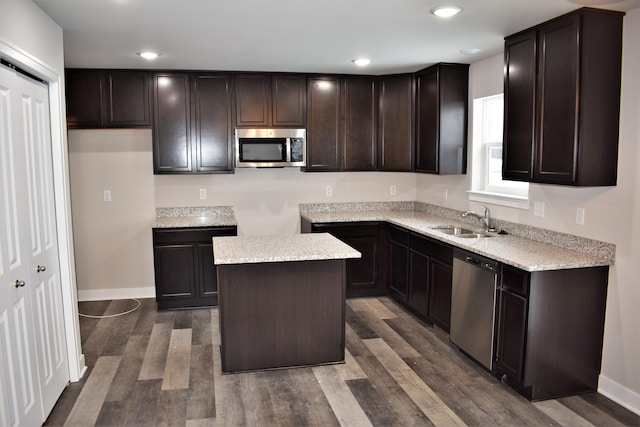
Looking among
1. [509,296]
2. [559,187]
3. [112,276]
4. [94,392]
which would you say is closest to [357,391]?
[509,296]

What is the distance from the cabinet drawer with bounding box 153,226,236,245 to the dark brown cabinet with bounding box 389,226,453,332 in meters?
1.68

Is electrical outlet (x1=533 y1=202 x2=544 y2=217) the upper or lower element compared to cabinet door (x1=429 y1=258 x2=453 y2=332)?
upper

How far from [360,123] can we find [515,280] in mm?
2857

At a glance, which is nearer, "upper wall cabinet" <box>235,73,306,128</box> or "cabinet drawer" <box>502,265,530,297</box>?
"cabinet drawer" <box>502,265,530,297</box>

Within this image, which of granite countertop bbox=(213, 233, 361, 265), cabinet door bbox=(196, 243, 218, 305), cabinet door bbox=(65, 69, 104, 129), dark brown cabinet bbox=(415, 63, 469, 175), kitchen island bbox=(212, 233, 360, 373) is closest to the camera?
granite countertop bbox=(213, 233, 361, 265)

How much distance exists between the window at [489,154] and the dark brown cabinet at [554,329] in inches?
48.3

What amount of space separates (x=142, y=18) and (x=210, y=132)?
2040 mm

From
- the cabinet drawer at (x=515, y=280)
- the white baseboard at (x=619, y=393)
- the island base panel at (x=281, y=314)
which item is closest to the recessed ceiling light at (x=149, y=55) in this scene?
the island base panel at (x=281, y=314)

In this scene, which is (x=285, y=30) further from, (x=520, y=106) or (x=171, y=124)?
(x=171, y=124)

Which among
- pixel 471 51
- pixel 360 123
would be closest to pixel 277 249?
pixel 471 51

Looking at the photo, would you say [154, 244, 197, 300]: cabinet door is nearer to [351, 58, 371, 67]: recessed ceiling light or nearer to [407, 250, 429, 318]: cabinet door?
[407, 250, 429, 318]: cabinet door

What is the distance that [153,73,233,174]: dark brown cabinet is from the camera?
5.18 metres

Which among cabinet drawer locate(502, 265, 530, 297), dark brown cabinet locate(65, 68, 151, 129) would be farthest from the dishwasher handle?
dark brown cabinet locate(65, 68, 151, 129)

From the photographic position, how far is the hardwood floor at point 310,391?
304 centimetres
